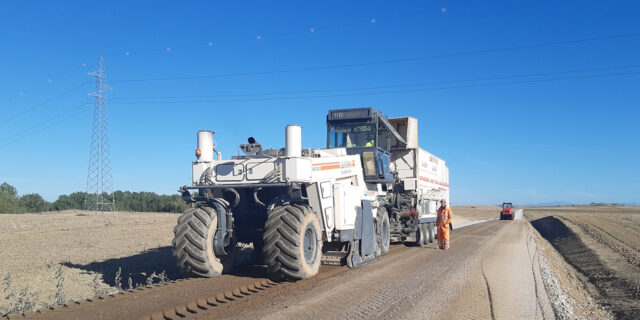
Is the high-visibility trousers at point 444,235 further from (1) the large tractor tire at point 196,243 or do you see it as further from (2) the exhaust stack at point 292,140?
(1) the large tractor tire at point 196,243

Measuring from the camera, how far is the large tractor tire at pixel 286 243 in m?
8.37

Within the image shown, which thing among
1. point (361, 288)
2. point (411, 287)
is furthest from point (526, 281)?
point (361, 288)

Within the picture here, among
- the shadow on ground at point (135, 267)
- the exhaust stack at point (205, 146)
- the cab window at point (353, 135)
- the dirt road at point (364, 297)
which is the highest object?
the cab window at point (353, 135)

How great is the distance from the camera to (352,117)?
1406 centimetres

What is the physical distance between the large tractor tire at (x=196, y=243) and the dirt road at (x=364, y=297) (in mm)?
270

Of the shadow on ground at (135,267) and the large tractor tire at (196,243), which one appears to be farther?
the shadow on ground at (135,267)

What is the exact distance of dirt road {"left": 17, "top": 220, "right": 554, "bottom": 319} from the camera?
652cm

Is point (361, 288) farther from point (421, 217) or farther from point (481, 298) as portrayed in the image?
point (421, 217)

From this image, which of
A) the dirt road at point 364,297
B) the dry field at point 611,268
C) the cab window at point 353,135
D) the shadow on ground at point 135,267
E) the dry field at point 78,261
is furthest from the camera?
the cab window at point 353,135

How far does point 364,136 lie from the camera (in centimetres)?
1402

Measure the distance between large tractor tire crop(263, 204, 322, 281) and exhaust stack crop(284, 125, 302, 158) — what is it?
104 centimetres

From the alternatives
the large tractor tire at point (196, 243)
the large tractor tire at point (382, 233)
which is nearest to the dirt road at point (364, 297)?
the large tractor tire at point (196, 243)

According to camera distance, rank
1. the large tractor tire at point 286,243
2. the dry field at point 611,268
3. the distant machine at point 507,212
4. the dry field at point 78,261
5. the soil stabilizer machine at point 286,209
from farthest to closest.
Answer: the distant machine at point 507,212 < the dry field at point 78,261 < the dry field at point 611,268 < the soil stabilizer machine at point 286,209 < the large tractor tire at point 286,243

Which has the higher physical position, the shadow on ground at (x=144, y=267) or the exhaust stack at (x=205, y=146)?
the exhaust stack at (x=205, y=146)
